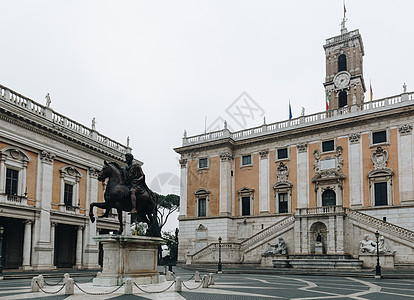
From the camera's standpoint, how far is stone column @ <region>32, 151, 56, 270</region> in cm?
3288

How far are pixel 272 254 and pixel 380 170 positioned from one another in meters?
12.5

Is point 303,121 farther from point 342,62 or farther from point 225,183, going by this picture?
point 342,62

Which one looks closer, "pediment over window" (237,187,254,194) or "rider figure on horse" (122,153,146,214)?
"rider figure on horse" (122,153,146,214)

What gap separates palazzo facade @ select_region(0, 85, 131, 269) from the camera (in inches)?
1237

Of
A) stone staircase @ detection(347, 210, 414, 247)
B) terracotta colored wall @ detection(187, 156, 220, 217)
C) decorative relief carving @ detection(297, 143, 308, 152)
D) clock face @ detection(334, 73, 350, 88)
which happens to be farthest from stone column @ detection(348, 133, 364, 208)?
terracotta colored wall @ detection(187, 156, 220, 217)

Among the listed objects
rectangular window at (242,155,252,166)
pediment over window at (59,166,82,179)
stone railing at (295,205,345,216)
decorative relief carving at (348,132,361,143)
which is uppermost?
decorative relief carving at (348,132,361,143)

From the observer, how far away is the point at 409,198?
37500 mm

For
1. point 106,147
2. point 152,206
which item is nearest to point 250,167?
point 106,147

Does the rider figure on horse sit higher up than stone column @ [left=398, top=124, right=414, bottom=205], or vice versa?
stone column @ [left=398, top=124, right=414, bottom=205]

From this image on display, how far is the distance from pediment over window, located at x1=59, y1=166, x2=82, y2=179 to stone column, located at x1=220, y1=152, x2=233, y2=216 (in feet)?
53.2

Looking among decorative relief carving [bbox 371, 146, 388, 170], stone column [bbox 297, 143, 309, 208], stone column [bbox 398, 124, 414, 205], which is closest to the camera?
stone column [bbox 398, 124, 414, 205]

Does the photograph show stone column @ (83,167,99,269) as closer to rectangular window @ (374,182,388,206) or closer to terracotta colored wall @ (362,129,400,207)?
terracotta colored wall @ (362,129,400,207)

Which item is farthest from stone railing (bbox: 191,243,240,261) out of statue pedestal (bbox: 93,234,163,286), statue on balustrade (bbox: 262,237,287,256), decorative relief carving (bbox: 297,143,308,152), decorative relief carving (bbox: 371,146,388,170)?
statue pedestal (bbox: 93,234,163,286)

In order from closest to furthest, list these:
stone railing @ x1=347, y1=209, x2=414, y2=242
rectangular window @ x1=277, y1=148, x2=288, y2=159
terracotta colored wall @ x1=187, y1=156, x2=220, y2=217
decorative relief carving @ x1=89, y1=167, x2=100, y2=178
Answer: stone railing @ x1=347, y1=209, x2=414, y2=242, decorative relief carving @ x1=89, y1=167, x2=100, y2=178, rectangular window @ x1=277, y1=148, x2=288, y2=159, terracotta colored wall @ x1=187, y1=156, x2=220, y2=217
